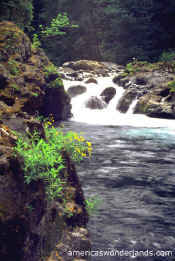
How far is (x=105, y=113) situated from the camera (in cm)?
1941

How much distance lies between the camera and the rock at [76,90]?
21.7 m

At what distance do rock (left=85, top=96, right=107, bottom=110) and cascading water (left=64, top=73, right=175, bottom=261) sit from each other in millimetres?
6803

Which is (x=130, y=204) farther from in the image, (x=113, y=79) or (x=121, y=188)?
(x=113, y=79)

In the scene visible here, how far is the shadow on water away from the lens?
14.1ft

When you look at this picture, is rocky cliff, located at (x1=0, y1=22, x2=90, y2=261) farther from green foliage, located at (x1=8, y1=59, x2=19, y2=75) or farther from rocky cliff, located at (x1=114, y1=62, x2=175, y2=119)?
rocky cliff, located at (x1=114, y1=62, x2=175, y2=119)

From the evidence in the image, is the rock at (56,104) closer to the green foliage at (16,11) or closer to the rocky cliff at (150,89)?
the green foliage at (16,11)

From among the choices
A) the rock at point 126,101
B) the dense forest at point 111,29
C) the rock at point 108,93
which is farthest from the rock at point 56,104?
the dense forest at point 111,29

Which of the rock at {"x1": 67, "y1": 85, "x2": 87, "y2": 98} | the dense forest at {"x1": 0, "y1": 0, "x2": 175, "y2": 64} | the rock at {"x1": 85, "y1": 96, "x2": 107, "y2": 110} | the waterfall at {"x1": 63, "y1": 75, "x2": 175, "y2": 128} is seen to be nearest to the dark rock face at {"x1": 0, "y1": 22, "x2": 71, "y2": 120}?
the waterfall at {"x1": 63, "y1": 75, "x2": 175, "y2": 128}

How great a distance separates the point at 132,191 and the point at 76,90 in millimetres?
16070

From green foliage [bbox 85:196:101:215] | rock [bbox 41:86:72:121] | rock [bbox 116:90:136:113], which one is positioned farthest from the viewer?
rock [bbox 116:90:136:113]

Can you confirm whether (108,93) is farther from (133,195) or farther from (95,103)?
(133,195)

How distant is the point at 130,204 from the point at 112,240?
1.30 meters

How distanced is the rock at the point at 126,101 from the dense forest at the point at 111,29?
1140cm

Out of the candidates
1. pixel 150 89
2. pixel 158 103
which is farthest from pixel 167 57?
pixel 158 103
